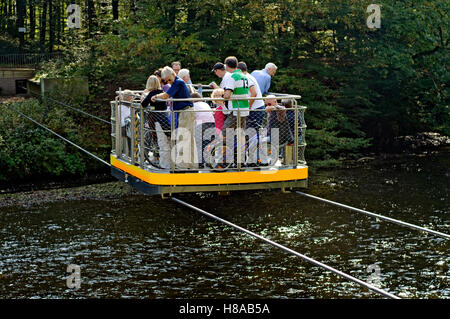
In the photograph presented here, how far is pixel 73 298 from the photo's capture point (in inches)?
686

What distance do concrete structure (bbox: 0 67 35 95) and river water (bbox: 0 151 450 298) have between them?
12073mm

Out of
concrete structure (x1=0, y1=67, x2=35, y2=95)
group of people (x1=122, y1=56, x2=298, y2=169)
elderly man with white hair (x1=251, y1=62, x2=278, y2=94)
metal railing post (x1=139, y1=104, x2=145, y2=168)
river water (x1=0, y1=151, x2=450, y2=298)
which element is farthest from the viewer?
concrete structure (x1=0, y1=67, x2=35, y2=95)

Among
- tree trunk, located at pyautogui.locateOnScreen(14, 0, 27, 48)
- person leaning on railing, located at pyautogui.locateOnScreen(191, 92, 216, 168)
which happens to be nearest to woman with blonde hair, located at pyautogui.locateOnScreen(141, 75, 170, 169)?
person leaning on railing, located at pyautogui.locateOnScreen(191, 92, 216, 168)

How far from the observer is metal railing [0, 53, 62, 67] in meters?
40.9

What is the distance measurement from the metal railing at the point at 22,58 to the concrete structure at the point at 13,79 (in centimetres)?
339

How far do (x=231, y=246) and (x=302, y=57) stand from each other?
48.2 feet

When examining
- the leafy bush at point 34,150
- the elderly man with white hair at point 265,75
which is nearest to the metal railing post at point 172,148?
the elderly man with white hair at point 265,75

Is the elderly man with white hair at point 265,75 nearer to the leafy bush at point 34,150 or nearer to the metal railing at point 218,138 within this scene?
the metal railing at point 218,138

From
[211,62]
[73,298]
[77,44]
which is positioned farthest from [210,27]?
[73,298]

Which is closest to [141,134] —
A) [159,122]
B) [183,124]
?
[159,122]

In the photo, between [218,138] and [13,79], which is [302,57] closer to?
[13,79]

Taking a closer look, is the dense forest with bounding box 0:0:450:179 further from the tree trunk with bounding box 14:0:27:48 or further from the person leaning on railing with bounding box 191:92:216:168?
the person leaning on railing with bounding box 191:92:216:168
